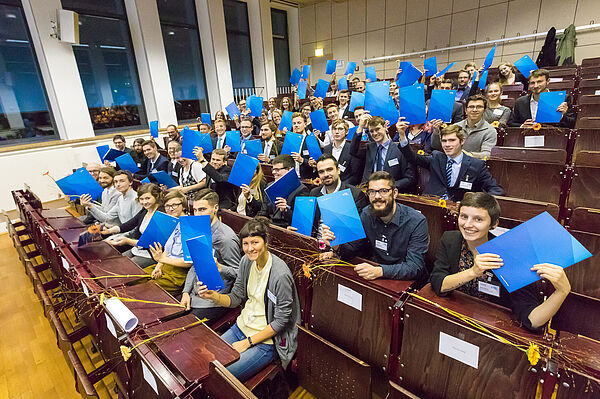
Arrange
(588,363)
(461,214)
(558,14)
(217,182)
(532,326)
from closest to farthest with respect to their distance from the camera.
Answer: (588,363), (532,326), (461,214), (217,182), (558,14)

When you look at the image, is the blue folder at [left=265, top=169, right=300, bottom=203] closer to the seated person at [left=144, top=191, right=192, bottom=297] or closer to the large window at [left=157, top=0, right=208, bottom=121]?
the seated person at [left=144, top=191, right=192, bottom=297]

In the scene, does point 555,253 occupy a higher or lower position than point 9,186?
higher

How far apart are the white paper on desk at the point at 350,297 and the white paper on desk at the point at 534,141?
9.74 feet

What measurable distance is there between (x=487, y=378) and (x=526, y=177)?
199 cm

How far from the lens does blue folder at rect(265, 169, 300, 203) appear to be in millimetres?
2396

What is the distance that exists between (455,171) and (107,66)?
7454 millimetres

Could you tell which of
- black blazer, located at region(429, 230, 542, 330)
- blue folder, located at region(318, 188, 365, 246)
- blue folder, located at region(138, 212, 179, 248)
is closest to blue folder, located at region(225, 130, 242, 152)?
blue folder, located at region(138, 212, 179, 248)

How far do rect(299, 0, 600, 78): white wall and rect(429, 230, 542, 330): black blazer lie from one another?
8.09 metres

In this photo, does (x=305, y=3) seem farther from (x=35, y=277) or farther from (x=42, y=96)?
(x=35, y=277)

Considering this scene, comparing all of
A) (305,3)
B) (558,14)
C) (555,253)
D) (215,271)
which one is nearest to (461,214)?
(555,253)

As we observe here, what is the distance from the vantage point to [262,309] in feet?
5.65

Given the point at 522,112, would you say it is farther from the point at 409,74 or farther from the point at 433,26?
the point at 433,26

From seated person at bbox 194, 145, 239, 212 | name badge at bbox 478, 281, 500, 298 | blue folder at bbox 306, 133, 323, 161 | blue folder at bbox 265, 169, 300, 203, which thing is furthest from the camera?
seated person at bbox 194, 145, 239, 212

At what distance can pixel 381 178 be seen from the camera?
5.58ft
